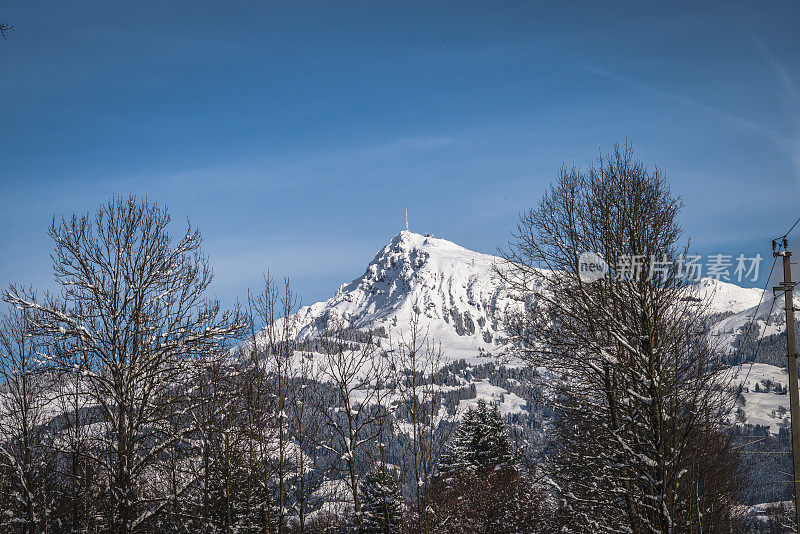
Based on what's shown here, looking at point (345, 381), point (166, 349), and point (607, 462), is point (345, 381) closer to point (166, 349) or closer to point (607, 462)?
point (166, 349)

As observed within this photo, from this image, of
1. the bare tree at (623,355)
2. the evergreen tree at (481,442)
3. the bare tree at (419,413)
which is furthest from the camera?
the evergreen tree at (481,442)

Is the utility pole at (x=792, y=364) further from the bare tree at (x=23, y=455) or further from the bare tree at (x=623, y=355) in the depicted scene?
the bare tree at (x=23, y=455)

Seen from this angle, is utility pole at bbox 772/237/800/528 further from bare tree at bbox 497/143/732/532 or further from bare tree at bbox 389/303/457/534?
bare tree at bbox 389/303/457/534

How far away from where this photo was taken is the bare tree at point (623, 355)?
12.8 metres

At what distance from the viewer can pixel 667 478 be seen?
41.5ft

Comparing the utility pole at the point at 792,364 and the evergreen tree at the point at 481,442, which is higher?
the utility pole at the point at 792,364

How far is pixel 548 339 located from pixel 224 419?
28.4 feet

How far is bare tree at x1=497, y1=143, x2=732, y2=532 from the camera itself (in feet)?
41.9

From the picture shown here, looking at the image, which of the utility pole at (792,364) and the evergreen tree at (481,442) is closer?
the utility pole at (792,364)

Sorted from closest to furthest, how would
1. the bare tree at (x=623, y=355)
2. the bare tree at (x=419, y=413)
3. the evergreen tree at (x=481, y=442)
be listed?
the bare tree at (x=623, y=355) → the bare tree at (x=419, y=413) → the evergreen tree at (x=481, y=442)

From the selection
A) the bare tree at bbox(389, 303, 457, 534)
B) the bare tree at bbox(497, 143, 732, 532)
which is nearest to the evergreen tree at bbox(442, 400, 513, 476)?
the bare tree at bbox(389, 303, 457, 534)

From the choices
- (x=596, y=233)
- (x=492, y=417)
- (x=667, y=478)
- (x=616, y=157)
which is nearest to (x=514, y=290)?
(x=596, y=233)

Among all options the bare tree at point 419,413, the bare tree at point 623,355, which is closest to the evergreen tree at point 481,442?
the bare tree at point 419,413

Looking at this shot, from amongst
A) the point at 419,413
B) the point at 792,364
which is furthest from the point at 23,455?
the point at 792,364
